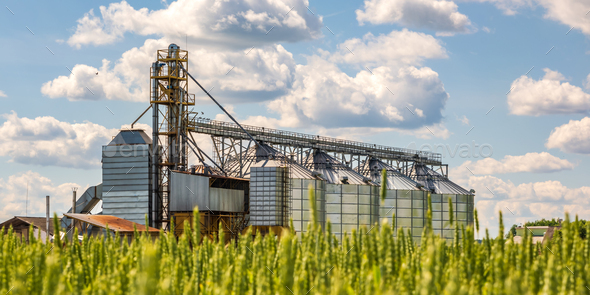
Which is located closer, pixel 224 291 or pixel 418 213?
pixel 224 291

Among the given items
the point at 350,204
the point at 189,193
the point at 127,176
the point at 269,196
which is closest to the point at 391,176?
the point at 350,204

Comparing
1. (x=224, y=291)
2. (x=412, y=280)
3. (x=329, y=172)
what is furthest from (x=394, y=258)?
(x=329, y=172)

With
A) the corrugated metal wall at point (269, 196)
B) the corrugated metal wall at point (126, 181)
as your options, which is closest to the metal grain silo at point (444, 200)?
the corrugated metal wall at point (269, 196)

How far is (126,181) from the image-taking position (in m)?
47.0

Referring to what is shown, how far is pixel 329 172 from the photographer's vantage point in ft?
194

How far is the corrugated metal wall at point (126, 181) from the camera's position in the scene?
46406 millimetres

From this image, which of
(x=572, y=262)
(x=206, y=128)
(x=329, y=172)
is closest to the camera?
(x=572, y=262)

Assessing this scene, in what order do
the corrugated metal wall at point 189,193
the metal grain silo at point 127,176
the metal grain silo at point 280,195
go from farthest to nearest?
the metal grain silo at point 280,195 < the metal grain silo at point 127,176 < the corrugated metal wall at point 189,193

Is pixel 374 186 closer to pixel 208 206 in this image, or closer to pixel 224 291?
pixel 208 206

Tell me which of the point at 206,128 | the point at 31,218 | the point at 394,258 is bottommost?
the point at 31,218

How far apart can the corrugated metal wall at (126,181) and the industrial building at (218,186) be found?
82 mm

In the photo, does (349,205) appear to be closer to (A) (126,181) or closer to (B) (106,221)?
(A) (126,181)

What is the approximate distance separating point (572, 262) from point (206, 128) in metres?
48.1

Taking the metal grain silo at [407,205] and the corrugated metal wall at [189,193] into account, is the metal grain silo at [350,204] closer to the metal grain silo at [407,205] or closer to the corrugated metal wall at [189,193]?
the metal grain silo at [407,205]
